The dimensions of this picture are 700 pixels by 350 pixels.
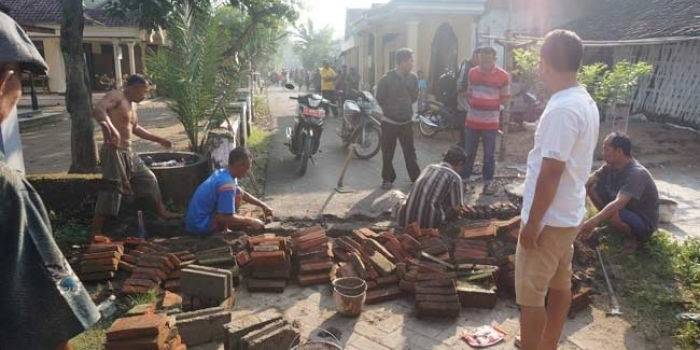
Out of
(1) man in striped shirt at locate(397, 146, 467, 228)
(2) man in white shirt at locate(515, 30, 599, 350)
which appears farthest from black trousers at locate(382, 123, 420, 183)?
(2) man in white shirt at locate(515, 30, 599, 350)

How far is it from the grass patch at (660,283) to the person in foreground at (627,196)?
0.59ft

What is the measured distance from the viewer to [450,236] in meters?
5.29

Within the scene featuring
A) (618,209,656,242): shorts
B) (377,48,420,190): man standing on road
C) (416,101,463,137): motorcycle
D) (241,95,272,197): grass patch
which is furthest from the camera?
(416,101,463,137): motorcycle

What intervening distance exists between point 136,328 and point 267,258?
1.40 meters

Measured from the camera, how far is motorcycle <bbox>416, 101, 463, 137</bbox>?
1142 centimetres

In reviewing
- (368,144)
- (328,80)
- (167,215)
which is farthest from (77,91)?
(328,80)

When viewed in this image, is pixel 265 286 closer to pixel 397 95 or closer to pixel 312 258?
pixel 312 258

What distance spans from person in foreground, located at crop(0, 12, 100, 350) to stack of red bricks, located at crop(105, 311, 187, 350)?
149 cm

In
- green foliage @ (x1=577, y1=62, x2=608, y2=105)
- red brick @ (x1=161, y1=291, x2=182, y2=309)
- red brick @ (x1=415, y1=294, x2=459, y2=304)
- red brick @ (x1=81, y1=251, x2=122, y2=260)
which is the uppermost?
green foliage @ (x1=577, y1=62, x2=608, y2=105)

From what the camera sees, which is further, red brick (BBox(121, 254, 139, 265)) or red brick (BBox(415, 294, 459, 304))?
red brick (BBox(121, 254, 139, 265))

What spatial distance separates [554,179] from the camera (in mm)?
2520

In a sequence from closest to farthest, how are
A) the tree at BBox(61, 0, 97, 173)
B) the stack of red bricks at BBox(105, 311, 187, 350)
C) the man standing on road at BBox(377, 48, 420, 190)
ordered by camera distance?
the stack of red bricks at BBox(105, 311, 187, 350) < the tree at BBox(61, 0, 97, 173) < the man standing on road at BBox(377, 48, 420, 190)

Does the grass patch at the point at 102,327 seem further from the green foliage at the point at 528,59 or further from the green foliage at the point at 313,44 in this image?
the green foliage at the point at 313,44

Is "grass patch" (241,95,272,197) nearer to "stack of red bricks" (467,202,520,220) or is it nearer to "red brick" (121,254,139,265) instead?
"red brick" (121,254,139,265)
